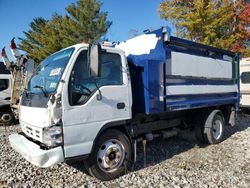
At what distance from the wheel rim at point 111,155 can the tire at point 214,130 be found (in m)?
2.97

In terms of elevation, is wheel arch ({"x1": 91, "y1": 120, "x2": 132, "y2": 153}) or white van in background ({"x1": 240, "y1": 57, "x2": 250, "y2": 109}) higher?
white van in background ({"x1": 240, "y1": 57, "x2": 250, "y2": 109})

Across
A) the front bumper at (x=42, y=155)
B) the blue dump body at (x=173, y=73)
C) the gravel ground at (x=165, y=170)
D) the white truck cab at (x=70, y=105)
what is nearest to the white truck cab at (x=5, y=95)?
the gravel ground at (x=165, y=170)

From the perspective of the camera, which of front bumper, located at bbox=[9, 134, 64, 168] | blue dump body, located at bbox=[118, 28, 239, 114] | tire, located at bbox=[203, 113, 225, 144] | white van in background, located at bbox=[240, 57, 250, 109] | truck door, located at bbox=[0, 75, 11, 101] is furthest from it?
white van in background, located at bbox=[240, 57, 250, 109]

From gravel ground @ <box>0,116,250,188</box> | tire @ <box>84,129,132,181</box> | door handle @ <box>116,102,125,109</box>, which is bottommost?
gravel ground @ <box>0,116,250,188</box>

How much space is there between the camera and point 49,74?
4535 millimetres

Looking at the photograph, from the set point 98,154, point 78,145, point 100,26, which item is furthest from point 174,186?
point 100,26

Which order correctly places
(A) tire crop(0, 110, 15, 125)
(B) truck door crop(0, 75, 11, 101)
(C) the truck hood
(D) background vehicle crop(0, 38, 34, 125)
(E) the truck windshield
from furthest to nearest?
1. (B) truck door crop(0, 75, 11, 101)
2. (A) tire crop(0, 110, 15, 125)
3. (D) background vehicle crop(0, 38, 34, 125)
4. (E) the truck windshield
5. (C) the truck hood

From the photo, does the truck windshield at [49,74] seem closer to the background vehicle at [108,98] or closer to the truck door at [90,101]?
the background vehicle at [108,98]

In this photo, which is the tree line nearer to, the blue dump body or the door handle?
the blue dump body

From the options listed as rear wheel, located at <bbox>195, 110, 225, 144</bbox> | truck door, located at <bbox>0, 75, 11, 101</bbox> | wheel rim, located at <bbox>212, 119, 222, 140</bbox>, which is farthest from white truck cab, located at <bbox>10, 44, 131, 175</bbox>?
truck door, located at <bbox>0, 75, 11, 101</bbox>

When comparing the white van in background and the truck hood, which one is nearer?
the truck hood

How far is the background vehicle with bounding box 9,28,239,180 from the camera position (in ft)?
13.0

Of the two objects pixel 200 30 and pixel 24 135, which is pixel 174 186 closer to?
pixel 24 135

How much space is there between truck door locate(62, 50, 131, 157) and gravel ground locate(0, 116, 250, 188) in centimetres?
93
